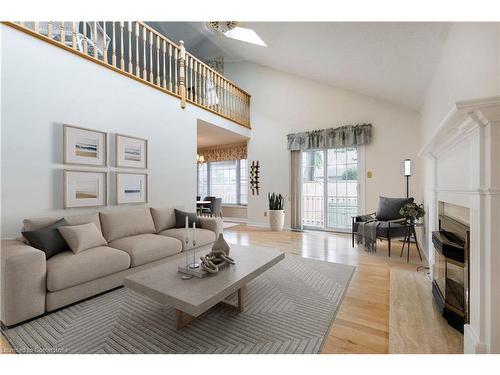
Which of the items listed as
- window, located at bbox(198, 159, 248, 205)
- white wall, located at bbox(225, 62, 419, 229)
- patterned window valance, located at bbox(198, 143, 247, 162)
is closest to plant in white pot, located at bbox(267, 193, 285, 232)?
white wall, located at bbox(225, 62, 419, 229)

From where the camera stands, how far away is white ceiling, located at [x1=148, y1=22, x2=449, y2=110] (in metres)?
2.35

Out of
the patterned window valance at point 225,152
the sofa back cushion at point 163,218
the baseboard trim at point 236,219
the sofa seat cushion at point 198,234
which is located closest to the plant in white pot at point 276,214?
the baseboard trim at point 236,219

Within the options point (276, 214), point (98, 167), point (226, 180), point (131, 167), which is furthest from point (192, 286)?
point (226, 180)

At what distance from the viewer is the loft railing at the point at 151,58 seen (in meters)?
2.68

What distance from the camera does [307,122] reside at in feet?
17.5

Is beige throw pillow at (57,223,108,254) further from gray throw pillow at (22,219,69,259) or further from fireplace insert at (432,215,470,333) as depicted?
fireplace insert at (432,215,470,333)

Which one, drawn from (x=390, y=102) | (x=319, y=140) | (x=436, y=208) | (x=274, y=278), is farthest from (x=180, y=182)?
(x=390, y=102)

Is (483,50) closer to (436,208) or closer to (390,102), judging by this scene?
(436,208)

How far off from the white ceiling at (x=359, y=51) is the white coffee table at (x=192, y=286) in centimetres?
260


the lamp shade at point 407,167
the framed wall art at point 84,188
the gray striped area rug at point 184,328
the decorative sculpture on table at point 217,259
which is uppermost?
the lamp shade at point 407,167

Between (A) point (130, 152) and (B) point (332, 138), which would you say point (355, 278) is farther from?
(A) point (130, 152)

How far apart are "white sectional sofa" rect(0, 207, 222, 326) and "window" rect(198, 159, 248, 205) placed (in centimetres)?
378

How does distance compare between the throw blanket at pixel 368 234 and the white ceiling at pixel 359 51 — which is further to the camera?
the throw blanket at pixel 368 234

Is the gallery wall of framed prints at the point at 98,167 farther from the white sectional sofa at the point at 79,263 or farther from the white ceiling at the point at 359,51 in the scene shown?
the white ceiling at the point at 359,51
